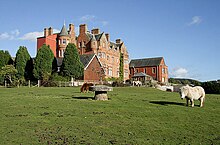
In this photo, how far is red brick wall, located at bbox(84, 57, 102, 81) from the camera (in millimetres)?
57750

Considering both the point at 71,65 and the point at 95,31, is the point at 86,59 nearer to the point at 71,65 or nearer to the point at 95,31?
the point at 71,65

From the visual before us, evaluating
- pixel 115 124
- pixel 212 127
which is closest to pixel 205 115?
pixel 212 127

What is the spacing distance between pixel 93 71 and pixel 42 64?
473 inches

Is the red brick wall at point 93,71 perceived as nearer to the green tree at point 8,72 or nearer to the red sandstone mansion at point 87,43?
the red sandstone mansion at point 87,43

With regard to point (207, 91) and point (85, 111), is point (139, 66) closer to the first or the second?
point (207, 91)

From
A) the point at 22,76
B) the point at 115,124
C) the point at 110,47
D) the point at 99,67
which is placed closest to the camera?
the point at 115,124

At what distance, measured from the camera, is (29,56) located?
5872cm

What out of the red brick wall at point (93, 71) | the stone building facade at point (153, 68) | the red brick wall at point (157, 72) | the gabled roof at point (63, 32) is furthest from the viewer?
the stone building facade at point (153, 68)

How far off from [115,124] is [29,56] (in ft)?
167

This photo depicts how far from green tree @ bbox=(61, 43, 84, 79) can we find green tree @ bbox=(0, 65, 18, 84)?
1009 cm

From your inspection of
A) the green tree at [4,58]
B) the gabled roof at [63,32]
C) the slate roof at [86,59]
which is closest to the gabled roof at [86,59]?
the slate roof at [86,59]

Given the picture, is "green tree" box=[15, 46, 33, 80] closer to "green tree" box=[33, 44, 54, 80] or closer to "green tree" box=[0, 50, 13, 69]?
"green tree" box=[33, 44, 54, 80]

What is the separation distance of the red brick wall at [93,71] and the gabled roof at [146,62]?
28.0 m

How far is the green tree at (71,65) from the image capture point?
174 ft
